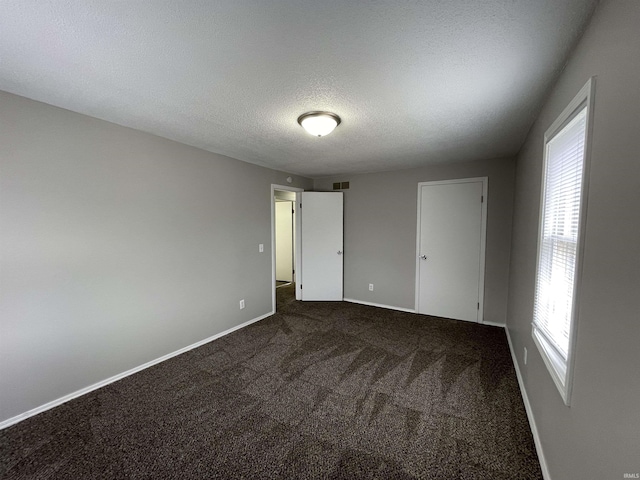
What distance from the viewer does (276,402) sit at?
2100mm

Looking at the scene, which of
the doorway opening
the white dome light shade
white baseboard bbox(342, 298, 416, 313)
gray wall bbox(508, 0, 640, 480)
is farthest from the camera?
the doorway opening

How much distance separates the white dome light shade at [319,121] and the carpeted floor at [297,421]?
2.24 meters

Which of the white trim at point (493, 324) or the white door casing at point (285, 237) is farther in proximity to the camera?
the white door casing at point (285, 237)

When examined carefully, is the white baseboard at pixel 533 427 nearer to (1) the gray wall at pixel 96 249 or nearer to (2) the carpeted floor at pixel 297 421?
(2) the carpeted floor at pixel 297 421

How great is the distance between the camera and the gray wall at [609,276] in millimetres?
789

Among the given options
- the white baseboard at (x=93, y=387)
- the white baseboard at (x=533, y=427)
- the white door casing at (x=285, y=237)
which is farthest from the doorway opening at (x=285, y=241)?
the white baseboard at (x=533, y=427)

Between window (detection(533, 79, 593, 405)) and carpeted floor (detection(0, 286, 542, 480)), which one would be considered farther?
carpeted floor (detection(0, 286, 542, 480))

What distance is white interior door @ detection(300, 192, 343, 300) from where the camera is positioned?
4.73 meters

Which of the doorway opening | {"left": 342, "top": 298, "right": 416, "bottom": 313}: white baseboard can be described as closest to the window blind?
{"left": 342, "top": 298, "right": 416, "bottom": 313}: white baseboard

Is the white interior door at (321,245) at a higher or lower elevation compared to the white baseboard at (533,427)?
higher

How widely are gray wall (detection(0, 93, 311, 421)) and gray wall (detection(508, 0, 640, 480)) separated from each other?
3208 mm

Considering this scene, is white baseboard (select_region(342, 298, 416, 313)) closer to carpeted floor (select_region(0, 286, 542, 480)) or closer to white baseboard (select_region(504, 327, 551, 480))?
carpeted floor (select_region(0, 286, 542, 480))

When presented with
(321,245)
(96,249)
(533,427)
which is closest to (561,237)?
(533,427)

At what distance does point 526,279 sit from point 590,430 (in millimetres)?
1541
